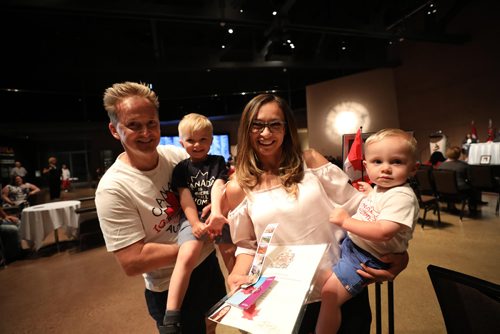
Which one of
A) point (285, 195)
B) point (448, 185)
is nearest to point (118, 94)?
point (285, 195)

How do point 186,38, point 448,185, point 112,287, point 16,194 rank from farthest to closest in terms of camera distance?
1. point 186,38
2. point 16,194
3. point 448,185
4. point 112,287

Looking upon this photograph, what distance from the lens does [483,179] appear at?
4.93 meters

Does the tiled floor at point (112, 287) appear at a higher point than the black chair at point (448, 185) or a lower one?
lower

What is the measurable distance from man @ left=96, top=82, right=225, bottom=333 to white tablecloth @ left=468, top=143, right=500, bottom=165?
24.7ft

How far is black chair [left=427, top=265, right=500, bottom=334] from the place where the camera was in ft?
2.77

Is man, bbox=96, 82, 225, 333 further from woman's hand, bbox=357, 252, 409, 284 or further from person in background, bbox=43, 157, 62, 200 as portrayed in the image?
person in background, bbox=43, 157, 62, 200

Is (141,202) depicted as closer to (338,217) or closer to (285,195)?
(285,195)

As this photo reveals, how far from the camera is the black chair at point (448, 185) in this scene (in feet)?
15.1

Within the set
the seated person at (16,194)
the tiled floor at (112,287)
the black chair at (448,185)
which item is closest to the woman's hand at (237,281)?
the tiled floor at (112,287)

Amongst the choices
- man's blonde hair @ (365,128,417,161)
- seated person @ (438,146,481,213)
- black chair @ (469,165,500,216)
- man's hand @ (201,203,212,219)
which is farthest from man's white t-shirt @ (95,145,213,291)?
black chair @ (469,165,500,216)

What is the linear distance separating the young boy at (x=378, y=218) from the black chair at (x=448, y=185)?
4.63 m

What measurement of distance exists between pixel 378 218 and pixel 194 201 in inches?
39.2

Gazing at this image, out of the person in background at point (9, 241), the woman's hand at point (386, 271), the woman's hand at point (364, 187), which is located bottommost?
the person in background at point (9, 241)

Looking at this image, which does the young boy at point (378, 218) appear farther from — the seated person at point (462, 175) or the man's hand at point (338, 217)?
the seated person at point (462, 175)
